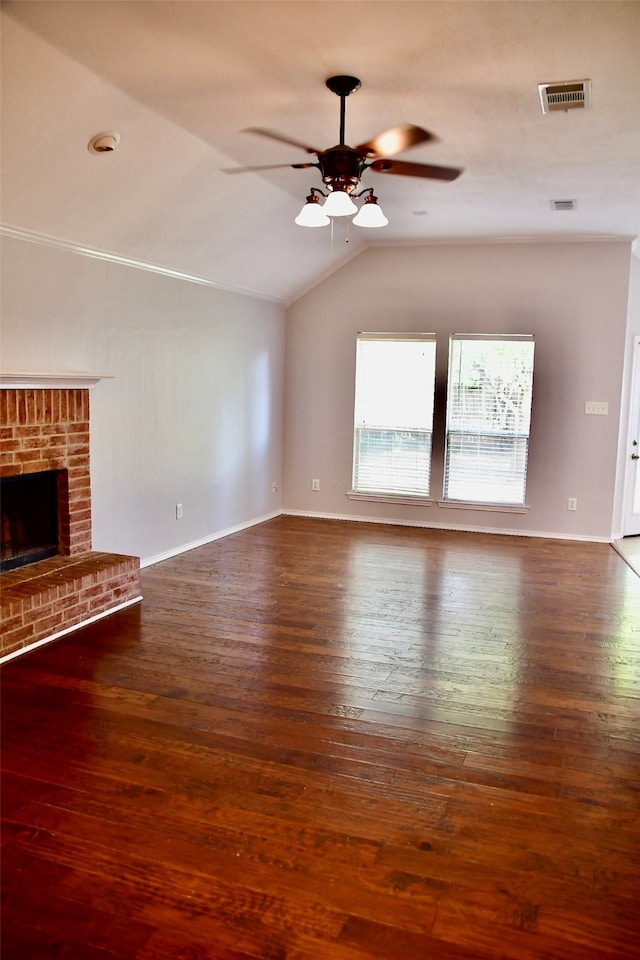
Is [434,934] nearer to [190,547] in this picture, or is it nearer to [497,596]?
[497,596]

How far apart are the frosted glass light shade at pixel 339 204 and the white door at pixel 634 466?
450cm

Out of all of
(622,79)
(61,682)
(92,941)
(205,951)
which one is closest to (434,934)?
(205,951)

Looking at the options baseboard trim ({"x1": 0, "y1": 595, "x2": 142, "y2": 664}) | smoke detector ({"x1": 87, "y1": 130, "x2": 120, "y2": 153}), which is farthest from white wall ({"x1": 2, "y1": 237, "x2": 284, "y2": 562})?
smoke detector ({"x1": 87, "y1": 130, "x2": 120, "y2": 153})

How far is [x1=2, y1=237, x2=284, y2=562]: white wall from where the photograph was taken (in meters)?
4.14

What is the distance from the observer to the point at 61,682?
3.33m

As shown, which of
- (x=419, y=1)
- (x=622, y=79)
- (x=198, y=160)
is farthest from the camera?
(x=198, y=160)

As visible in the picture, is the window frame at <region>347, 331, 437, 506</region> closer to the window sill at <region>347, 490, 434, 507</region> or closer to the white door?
the window sill at <region>347, 490, 434, 507</region>

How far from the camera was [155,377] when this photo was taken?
17.2 feet

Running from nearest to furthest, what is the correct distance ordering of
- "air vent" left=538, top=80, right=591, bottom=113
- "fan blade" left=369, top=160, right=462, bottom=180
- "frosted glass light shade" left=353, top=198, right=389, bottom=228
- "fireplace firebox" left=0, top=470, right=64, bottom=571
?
"air vent" left=538, top=80, right=591, bottom=113 → "fan blade" left=369, top=160, right=462, bottom=180 → "frosted glass light shade" left=353, top=198, right=389, bottom=228 → "fireplace firebox" left=0, top=470, right=64, bottom=571

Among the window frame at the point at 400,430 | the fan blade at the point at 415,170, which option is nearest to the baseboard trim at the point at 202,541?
the window frame at the point at 400,430

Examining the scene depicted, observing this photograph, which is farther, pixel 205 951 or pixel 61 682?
pixel 61 682

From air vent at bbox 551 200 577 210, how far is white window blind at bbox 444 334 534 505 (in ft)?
4.75

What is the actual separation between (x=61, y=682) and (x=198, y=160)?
9.96 ft

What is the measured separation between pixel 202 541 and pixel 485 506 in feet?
9.18
